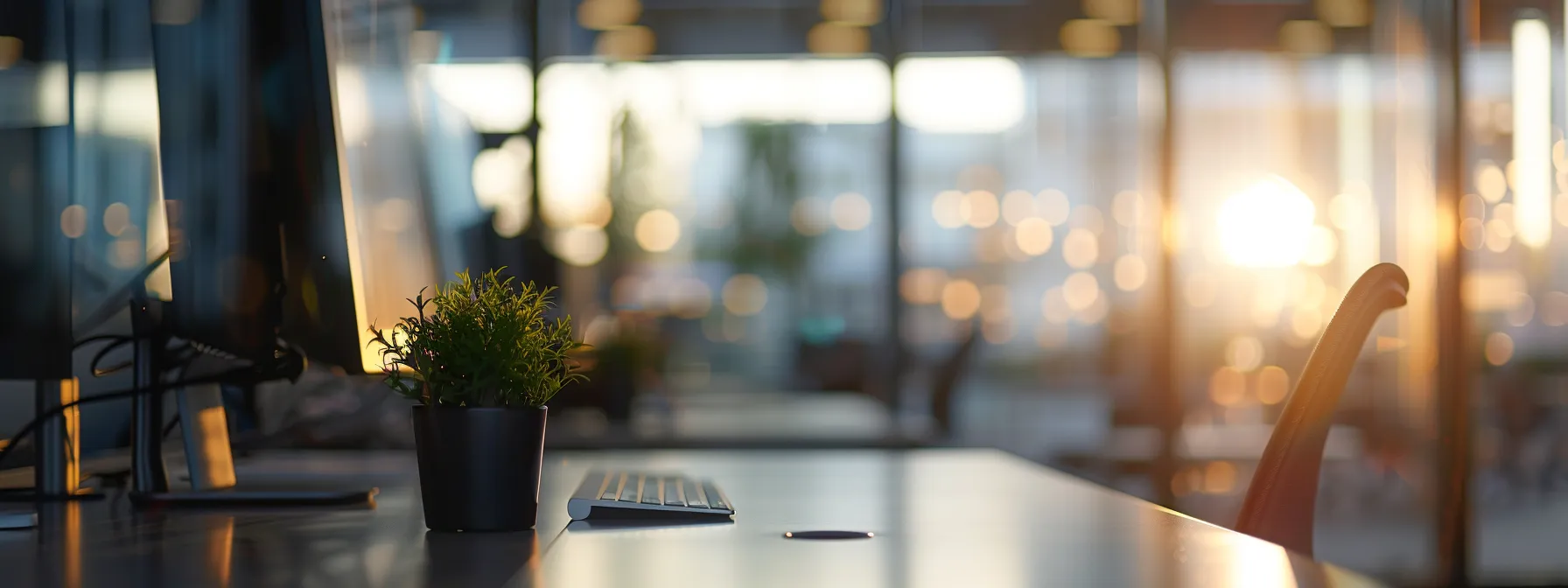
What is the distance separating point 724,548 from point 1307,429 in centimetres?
72

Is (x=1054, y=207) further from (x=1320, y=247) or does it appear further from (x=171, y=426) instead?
(x=171, y=426)

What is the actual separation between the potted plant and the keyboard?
0.22 ft

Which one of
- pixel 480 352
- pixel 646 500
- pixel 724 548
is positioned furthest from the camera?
pixel 646 500

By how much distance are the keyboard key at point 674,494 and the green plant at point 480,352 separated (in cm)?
17

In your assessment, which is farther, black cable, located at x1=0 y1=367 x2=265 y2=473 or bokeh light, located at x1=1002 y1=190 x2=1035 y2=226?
bokeh light, located at x1=1002 y1=190 x2=1035 y2=226

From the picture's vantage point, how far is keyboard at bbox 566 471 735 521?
1.27m

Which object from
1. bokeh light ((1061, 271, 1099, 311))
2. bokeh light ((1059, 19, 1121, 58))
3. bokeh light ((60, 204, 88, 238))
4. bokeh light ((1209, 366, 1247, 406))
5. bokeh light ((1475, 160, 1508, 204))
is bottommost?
bokeh light ((1209, 366, 1247, 406))

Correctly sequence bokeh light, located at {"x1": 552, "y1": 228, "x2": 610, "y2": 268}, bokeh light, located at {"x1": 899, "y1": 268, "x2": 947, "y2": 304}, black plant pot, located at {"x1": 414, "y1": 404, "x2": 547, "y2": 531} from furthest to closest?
bokeh light, located at {"x1": 899, "y1": 268, "x2": 947, "y2": 304} < bokeh light, located at {"x1": 552, "y1": 228, "x2": 610, "y2": 268} < black plant pot, located at {"x1": 414, "y1": 404, "x2": 547, "y2": 531}

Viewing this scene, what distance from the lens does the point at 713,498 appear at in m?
1.42

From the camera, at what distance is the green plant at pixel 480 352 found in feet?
3.93

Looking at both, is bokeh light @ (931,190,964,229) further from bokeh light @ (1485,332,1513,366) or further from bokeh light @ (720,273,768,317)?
bokeh light @ (1485,332,1513,366)

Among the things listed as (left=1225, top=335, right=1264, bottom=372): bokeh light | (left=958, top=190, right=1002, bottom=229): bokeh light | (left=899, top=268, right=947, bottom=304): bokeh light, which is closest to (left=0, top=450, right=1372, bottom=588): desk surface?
(left=899, top=268, right=947, bottom=304): bokeh light

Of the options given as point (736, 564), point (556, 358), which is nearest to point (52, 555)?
point (556, 358)

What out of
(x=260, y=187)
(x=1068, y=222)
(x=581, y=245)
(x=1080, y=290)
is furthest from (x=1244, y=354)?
(x=260, y=187)
